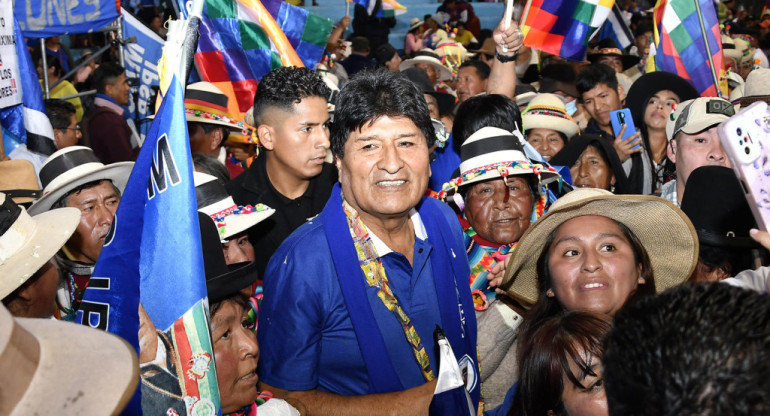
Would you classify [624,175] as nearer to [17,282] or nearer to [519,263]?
[519,263]

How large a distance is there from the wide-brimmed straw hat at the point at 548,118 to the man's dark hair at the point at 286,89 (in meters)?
1.77

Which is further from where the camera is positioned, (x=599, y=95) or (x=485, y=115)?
(x=599, y=95)

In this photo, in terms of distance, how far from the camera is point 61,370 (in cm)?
117

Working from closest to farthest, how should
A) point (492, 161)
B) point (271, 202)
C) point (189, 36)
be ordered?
1. point (189, 36)
2. point (492, 161)
3. point (271, 202)

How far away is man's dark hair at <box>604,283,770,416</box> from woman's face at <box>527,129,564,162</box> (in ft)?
13.1

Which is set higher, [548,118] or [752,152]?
[752,152]

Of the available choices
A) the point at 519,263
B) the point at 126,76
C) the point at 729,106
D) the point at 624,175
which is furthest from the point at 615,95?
the point at 126,76

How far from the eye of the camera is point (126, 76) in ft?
24.4

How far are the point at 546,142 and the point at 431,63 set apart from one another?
4.28m

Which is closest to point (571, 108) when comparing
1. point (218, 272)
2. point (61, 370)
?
point (218, 272)

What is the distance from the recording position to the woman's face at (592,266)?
2.73 meters

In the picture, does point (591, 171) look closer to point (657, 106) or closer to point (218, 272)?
point (657, 106)

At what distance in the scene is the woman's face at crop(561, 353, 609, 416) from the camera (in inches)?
88.3

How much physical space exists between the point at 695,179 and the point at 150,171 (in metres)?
2.41
